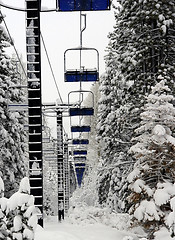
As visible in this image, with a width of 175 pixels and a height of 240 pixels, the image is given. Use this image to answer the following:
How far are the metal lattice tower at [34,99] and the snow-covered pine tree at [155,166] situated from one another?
3373mm

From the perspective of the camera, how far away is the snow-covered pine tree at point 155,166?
1083 centimetres

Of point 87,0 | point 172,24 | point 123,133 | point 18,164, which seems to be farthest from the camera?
point 18,164

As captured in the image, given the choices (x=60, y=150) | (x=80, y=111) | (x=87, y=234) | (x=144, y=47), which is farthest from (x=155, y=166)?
(x=60, y=150)

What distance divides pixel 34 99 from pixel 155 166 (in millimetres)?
4754

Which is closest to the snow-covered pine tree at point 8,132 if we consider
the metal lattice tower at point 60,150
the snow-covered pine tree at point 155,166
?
the metal lattice tower at point 60,150

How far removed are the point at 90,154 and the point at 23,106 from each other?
56551 millimetres

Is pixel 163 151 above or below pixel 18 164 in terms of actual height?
above

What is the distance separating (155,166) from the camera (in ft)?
38.8

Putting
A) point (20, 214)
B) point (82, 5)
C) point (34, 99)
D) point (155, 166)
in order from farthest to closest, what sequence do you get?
point (155, 166)
point (34, 99)
point (82, 5)
point (20, 214)

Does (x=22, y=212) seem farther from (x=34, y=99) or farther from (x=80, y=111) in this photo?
(x=80, y=111)

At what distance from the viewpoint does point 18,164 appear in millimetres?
24000

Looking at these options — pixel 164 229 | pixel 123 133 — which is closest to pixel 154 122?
pixel 164 229

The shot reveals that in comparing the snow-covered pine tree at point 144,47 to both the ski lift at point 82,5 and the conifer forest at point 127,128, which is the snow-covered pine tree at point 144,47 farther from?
the ski lift at point 82,5

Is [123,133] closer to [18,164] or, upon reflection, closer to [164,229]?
[18,164]
